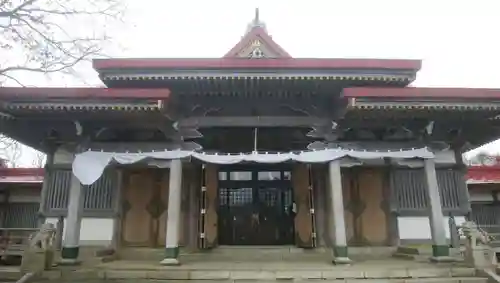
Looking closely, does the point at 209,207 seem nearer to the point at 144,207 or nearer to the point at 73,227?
the point at 144,207

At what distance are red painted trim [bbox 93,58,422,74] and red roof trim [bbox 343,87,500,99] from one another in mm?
1102

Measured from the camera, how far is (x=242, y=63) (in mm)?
8922

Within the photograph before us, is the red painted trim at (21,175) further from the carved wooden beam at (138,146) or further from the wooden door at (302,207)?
the wooden door at (302,207)

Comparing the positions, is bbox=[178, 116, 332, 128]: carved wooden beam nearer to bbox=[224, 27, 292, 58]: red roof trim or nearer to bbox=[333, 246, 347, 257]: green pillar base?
bbox=[333, 246, 347, 257]: green pillar base

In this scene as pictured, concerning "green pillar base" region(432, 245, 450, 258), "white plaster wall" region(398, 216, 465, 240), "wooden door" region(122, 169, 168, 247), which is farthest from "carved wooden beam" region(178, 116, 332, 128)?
"green pillar base" region(432, 245, 450, 258)

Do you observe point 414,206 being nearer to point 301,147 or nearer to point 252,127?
point 301,147

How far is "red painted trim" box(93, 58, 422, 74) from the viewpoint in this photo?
883 centimetres

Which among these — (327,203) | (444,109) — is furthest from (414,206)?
(444,109)

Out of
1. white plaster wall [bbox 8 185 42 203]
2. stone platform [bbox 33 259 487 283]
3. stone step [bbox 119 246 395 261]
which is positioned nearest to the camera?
stone platform [bbox 33 259 487 283]

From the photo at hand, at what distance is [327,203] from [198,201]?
3.42 metres

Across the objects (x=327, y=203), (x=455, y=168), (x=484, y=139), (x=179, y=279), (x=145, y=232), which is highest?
(x=484, y=139)

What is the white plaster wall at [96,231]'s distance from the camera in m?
9.68

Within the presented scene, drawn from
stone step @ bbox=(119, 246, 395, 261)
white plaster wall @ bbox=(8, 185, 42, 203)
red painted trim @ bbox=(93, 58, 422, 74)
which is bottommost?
stone step @ bbox=(119, 246, 395, 261)

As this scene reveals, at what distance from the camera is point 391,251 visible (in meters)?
9.67
